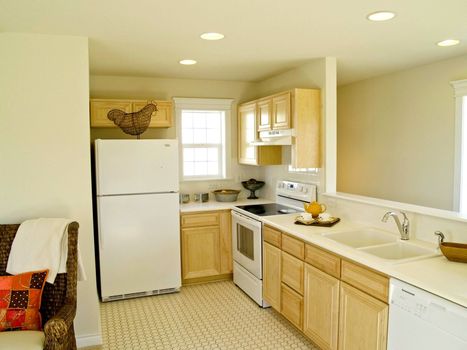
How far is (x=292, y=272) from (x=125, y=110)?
2352 mm

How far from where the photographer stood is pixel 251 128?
4.33 metres

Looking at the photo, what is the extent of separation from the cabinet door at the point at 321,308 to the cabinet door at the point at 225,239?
60.7 inches

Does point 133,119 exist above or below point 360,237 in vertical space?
above

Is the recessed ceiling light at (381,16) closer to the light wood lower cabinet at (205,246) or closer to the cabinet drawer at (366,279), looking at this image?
the cabinet drawer at (366,279)

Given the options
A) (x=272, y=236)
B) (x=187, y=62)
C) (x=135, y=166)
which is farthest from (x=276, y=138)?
(x=135, y=166)

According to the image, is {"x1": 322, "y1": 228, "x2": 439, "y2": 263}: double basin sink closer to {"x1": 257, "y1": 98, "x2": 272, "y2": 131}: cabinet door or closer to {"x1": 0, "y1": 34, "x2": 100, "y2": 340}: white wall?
{"x1": 257, "y1": 98, "x2": 272, "y2": 131}: cabinet door

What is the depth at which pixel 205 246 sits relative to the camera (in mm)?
4141

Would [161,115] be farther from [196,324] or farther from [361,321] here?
[361,321]

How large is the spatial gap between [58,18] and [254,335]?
2698mm

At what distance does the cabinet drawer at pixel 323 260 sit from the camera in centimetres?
241

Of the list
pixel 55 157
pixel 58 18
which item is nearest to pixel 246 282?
pixel 55 157

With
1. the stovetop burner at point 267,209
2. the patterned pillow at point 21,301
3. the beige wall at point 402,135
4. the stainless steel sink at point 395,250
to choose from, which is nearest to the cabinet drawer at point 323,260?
the stainless steel sink at point 395,250

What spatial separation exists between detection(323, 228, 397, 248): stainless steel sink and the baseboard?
1918 mm

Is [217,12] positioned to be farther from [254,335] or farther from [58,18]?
[254,335]
